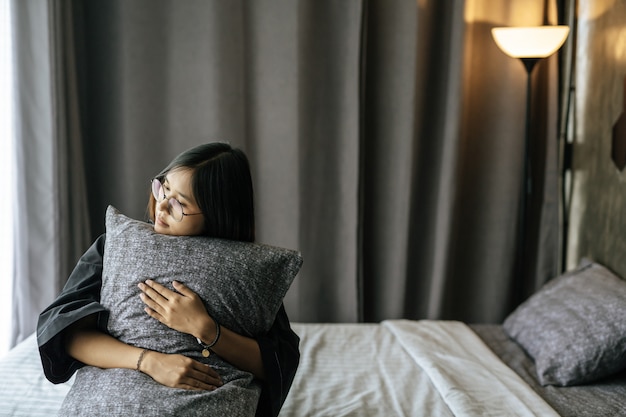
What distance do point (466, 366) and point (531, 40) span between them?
4.34 feet

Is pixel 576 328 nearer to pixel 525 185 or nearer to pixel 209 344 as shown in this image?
pixel 525 185

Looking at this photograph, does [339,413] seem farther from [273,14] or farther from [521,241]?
[273,14]

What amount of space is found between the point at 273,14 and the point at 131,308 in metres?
1.84

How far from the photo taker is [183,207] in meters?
1.29

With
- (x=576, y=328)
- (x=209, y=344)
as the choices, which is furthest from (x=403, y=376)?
(x=209, y=344)

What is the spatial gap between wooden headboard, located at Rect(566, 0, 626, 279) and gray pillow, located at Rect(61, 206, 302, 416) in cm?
157

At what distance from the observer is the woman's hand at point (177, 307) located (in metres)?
1.20

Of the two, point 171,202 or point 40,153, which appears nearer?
point 171,202

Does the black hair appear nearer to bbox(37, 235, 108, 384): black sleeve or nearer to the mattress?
bbox(37, 235, 108, 384): black sleeve

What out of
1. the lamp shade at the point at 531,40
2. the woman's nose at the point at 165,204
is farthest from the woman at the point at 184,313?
the lamp shade at the point at 531,40

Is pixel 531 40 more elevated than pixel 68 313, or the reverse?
pixel 531 40

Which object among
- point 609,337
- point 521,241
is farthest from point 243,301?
point 521,241

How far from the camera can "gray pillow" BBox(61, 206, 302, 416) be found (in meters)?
1.21

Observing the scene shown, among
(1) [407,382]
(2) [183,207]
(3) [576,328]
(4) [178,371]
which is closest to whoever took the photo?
(4) [178,371]
